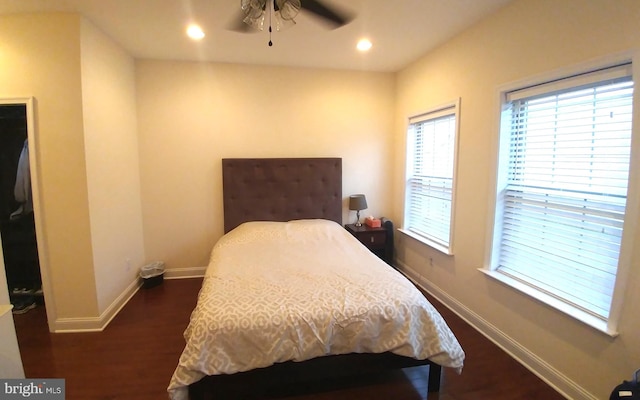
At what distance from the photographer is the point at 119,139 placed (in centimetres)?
297

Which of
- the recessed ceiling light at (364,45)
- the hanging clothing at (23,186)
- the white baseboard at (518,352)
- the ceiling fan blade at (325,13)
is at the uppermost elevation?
the recessed ceiling light at (364,45)

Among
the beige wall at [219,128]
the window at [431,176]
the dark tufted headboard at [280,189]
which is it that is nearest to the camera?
the window at [431,176]

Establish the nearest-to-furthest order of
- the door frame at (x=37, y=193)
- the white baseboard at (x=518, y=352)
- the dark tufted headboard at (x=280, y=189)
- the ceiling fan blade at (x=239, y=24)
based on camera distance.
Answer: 1. the white baseboard at (x=518, y=352)
2. the ceiling fan blade at (x=239, y=24)
3. the door frame at (x=37, y=193)
4. the dark tufted headboard at (x=280, y=189)

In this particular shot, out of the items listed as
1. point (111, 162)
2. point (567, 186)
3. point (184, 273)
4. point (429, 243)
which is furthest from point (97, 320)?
point (567, 186)

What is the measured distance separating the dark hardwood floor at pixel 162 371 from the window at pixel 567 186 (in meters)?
0.63

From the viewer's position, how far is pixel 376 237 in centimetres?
366

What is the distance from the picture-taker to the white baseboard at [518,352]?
181 cm

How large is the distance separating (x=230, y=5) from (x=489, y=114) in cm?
220

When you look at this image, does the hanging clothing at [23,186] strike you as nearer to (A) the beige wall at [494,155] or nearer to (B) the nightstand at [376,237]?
(B) the nightstand at [376,237]

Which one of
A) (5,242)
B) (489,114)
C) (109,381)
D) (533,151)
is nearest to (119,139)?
(5,242)

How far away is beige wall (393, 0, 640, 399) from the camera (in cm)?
160

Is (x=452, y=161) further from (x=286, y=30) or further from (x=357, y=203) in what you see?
(x=286, y=30)

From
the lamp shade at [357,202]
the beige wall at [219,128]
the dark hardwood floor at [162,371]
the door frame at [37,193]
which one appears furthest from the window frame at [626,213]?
the door frame at [37,193]

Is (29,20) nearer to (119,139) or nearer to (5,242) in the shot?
(119,139)
